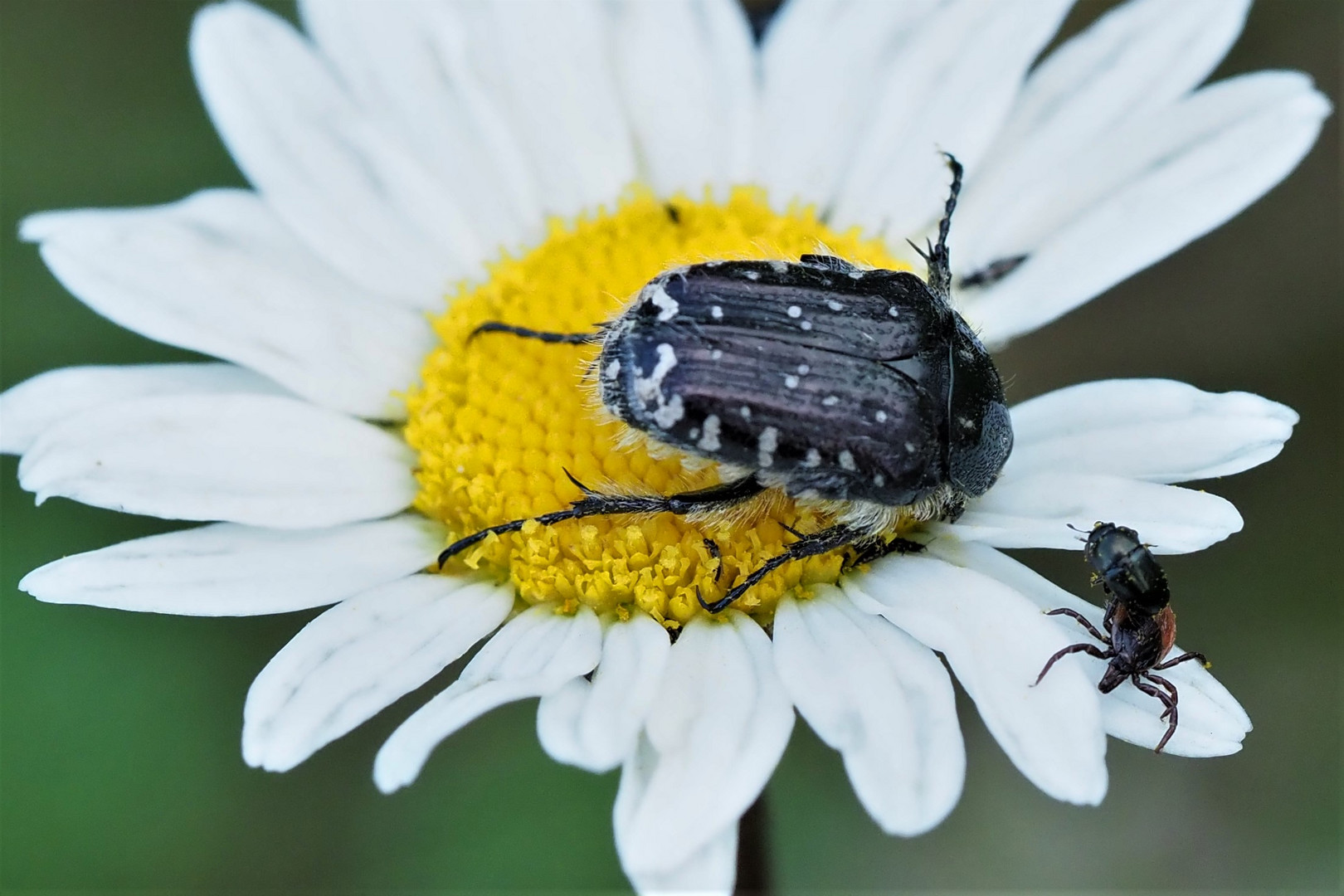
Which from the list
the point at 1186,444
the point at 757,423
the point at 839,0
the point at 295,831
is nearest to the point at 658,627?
the point at 757,423

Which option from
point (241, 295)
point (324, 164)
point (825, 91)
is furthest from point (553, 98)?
point (241, 295)

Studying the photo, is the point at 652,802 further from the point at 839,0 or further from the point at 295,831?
the point at 839,0

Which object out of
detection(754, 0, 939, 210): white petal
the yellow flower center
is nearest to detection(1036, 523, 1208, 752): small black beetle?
the yellow flower center

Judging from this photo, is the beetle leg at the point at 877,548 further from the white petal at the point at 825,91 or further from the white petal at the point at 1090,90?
the white petal at the point at 825,91

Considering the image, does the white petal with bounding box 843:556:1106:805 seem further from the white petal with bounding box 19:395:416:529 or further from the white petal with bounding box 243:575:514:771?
the white petal with bounding box 19:395:416:529

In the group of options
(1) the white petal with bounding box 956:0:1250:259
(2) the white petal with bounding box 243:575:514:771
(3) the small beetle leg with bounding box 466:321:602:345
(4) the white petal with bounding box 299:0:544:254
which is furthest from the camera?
(4) the white petal with bounding box 299:0:544:254

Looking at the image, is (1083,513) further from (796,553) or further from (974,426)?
(796,553)
